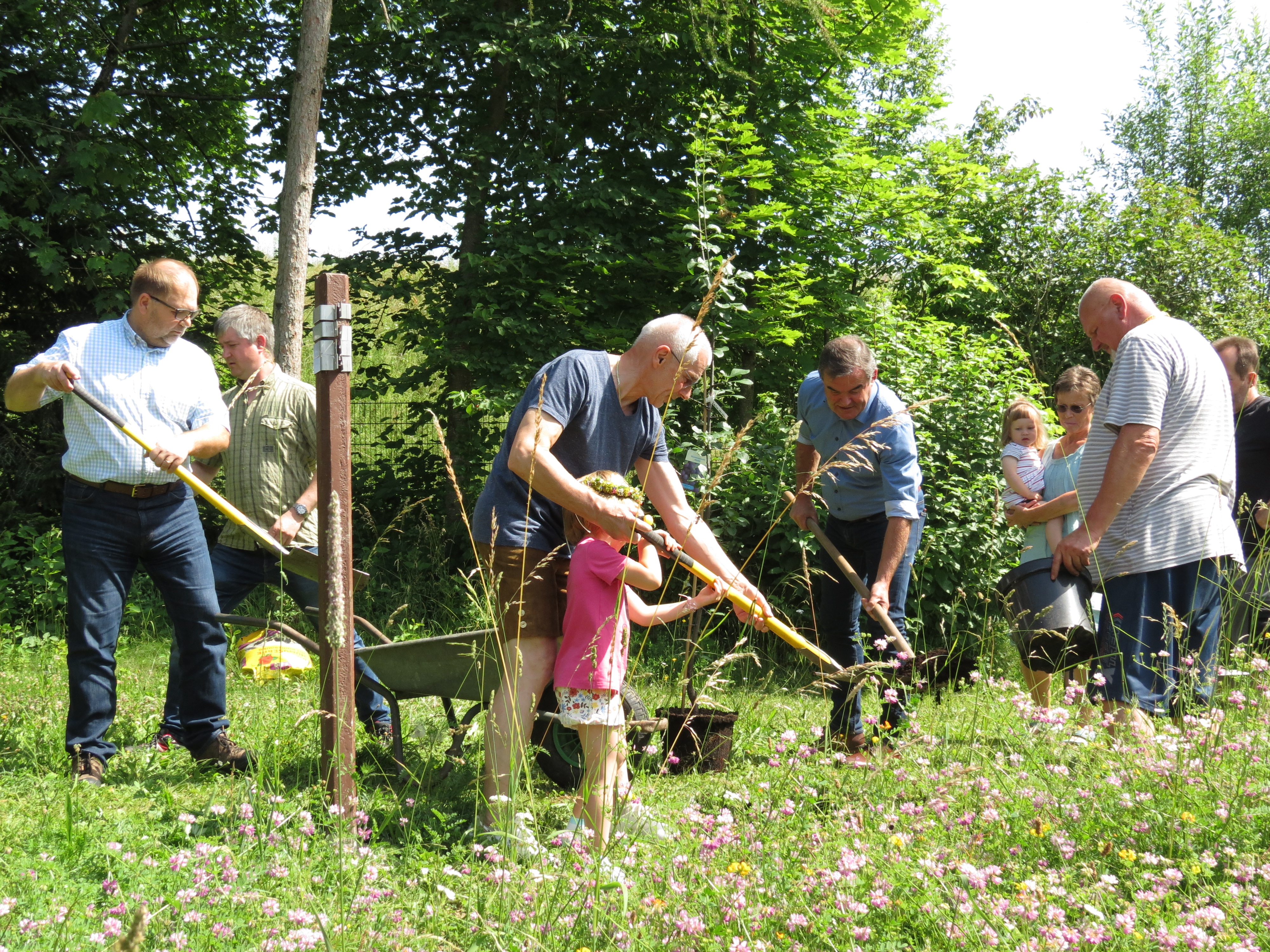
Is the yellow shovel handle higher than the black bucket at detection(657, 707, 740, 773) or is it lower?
higher

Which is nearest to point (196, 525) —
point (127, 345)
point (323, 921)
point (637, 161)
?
point (127, 345)

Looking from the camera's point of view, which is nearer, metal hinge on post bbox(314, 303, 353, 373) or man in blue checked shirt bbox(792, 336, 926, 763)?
metal hinge on post bbox(314, 303, 353, 373)

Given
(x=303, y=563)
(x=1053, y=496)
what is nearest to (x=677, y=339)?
(x=303, y=563)

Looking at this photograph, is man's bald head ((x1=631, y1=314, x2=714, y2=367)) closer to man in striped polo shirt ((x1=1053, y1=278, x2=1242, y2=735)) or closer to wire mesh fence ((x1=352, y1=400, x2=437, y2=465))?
man in striped polo shirt ((x1=1053, y1=278, x2=1242, y2=735))

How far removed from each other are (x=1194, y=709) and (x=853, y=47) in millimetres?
Result: 7428

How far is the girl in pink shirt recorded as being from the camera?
291 cm

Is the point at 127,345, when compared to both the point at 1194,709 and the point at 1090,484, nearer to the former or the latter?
the point at 1090,484

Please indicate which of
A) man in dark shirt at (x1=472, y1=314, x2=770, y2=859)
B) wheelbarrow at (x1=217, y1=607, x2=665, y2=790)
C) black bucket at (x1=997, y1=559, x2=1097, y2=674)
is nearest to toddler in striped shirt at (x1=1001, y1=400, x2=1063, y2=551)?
black bucket at (x1=997, y1=559, x2=1097, y2=674)

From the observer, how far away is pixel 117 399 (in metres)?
3.68

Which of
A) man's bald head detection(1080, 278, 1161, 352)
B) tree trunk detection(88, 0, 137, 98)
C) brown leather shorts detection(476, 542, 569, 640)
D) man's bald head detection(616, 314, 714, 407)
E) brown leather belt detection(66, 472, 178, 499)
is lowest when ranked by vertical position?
brown leather shorts detection(476, 542, 569, 640)

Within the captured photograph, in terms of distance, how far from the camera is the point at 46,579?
705 cm

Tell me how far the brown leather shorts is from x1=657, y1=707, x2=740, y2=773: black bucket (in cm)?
96

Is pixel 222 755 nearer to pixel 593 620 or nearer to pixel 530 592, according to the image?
pixel 530 592

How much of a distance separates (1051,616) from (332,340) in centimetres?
298
